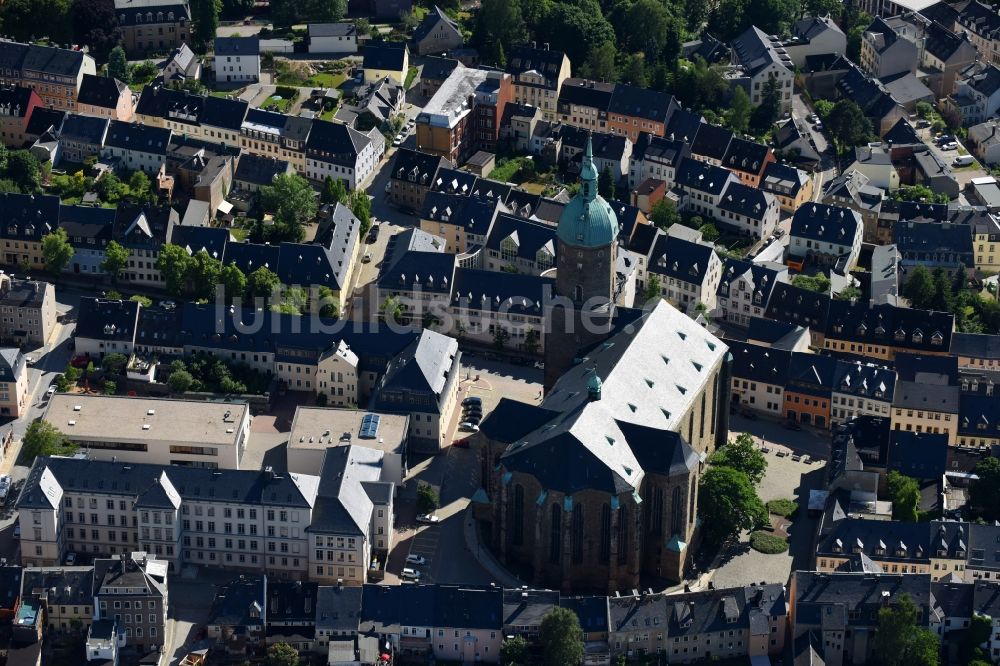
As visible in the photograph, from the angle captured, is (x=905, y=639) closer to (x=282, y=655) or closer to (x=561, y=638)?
(x=561, y=638)

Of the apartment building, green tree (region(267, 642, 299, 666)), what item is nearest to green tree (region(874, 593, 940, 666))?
green tree (region(267, 642, 299, 666))

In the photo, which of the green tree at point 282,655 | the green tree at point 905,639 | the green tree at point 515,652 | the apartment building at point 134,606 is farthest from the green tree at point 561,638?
the apartment building at point 134,606

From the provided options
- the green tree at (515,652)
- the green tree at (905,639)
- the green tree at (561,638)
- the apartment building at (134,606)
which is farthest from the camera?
the apartment building at (134,606)

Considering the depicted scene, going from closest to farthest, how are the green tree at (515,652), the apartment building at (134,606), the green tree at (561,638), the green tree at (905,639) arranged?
the green tree at (561,638)
the green tree at (905,639)
the green tree at (515,652)
the apartment building at (134,606)

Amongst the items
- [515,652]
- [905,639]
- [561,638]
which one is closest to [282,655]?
[515,652]

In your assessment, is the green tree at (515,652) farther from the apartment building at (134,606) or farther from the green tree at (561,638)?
the apartment building at (134,606)

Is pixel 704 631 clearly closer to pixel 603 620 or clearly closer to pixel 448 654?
pixel 603 620
